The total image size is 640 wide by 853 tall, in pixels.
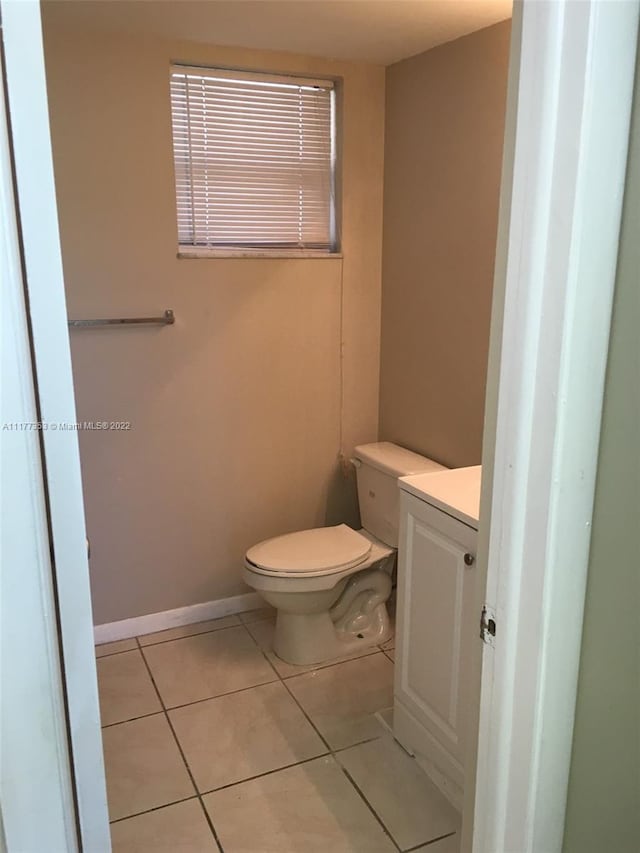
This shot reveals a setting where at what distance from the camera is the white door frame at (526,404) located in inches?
30.5

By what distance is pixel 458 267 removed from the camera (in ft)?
7.80

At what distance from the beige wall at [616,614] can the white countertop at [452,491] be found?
68cm

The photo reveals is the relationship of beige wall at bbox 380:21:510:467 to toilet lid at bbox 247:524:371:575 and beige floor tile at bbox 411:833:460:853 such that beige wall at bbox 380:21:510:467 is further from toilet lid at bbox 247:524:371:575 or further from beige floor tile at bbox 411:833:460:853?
beige floor tile at bbox 411:833:460:853

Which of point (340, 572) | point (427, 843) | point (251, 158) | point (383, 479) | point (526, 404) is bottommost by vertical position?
point (427, 843)

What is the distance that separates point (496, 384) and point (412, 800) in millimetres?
1388

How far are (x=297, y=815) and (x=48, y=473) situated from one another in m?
1.47

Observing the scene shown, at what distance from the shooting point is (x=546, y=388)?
37.1 inches

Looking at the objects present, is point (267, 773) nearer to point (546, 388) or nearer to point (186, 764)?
point (186, 764)

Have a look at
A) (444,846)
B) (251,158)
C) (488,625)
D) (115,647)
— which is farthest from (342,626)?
(251,158)

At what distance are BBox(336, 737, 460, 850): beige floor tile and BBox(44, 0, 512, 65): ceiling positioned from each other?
7.04 feet

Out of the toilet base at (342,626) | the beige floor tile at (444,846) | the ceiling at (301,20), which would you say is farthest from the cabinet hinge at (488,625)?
the ceiling at (301,20)

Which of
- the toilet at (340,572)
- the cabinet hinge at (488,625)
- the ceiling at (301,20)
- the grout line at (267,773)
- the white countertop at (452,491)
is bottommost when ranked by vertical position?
the grout line at (267,773)

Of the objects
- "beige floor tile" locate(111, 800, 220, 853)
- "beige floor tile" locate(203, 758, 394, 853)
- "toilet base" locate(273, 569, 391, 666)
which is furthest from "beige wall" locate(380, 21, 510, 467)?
"beige floor tile" locate(111, 800, 220, 853)

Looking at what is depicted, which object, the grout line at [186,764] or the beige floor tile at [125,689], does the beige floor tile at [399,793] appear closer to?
the grout line at [186,764]
